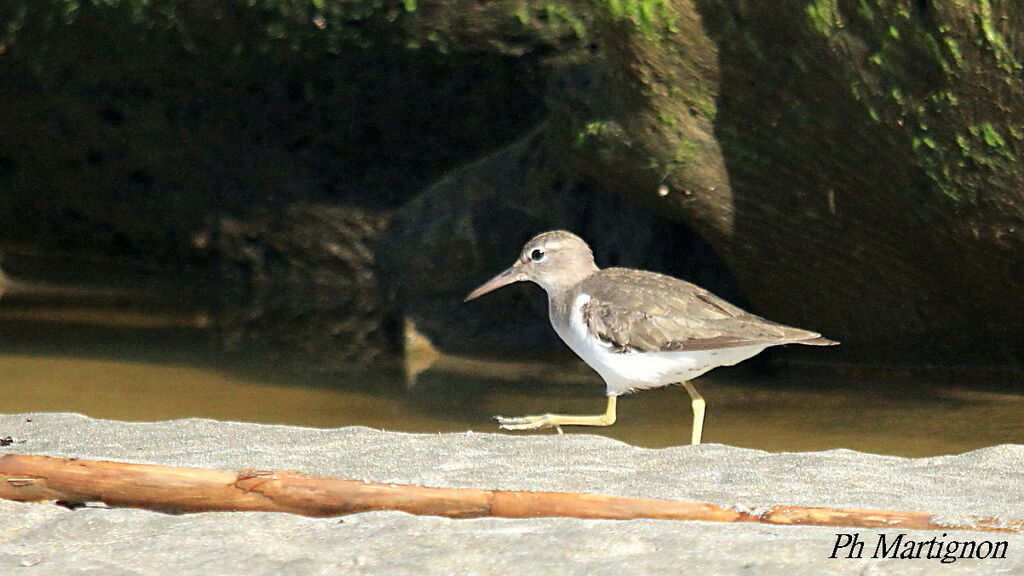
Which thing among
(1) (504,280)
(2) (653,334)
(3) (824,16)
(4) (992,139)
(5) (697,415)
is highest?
(3) (824,16)

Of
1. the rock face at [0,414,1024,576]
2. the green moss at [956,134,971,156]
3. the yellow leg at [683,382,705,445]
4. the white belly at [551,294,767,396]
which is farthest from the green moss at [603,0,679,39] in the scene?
the rock face at [0,414,1024,576]

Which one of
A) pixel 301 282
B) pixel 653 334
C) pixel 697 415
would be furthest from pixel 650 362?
pixel 301 282

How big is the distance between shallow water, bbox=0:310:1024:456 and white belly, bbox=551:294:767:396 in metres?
0.41

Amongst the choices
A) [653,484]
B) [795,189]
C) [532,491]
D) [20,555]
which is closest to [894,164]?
[795,189]

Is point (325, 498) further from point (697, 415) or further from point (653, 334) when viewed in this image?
point (697, 415)

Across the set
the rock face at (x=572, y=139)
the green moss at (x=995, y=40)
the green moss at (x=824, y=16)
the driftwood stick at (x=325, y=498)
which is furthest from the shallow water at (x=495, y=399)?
the driftwood stick at (x=325, y=498)

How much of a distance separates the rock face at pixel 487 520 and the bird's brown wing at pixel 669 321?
84 centimetres

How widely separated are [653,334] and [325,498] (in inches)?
102

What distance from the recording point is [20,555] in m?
3.44

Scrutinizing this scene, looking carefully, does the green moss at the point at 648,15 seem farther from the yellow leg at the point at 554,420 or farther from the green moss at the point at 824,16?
the yellow leg at the point at 554,420

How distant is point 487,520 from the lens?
146 inches

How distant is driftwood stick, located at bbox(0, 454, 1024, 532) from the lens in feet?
12.1

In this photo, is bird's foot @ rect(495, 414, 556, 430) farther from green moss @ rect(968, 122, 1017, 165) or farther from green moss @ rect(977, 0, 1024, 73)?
green moss @ rect(977, 0, 1024, 73)

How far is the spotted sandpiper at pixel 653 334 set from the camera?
5.97 m
